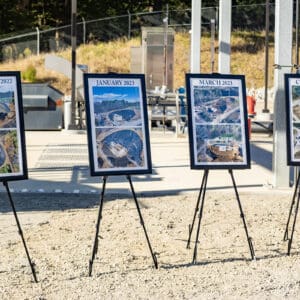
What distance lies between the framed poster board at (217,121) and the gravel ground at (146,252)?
3.09 ft

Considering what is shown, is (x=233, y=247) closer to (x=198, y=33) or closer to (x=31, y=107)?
(x=198, y=33)

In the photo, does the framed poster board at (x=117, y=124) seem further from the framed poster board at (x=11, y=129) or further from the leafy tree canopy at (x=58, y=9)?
the leafy tree canopy at (x=58, y=9)

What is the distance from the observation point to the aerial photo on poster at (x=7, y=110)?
22.2 feet

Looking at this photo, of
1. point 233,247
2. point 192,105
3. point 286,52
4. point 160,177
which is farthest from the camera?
point 160,177

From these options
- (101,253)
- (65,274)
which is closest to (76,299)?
(65,274)

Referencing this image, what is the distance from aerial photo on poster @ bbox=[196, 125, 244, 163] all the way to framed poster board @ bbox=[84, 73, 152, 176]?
1.83ft

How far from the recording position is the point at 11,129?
22.3ft

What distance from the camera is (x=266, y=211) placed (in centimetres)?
980

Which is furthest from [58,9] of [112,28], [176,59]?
[176,59]

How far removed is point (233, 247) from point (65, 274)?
1.88 metres

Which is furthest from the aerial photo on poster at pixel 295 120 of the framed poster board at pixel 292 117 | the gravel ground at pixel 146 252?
the gravel ground at pixel 146 252

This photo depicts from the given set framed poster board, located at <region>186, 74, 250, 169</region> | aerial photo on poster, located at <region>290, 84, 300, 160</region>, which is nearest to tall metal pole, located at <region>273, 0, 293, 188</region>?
aerial photo on poster, located at <region>290, 84, 300, 160</region>

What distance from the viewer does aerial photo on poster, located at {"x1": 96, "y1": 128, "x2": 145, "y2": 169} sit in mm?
6977

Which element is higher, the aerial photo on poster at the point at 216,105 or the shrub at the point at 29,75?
the aerial photo on poster at the point at 216,105
